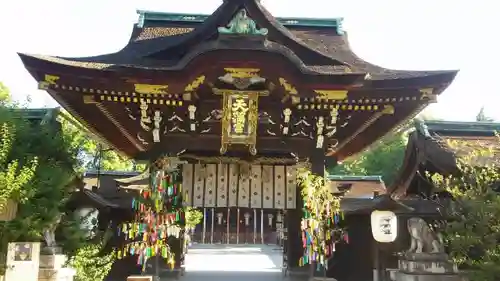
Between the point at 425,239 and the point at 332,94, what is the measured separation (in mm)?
3548

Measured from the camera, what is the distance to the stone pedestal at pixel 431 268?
792cm

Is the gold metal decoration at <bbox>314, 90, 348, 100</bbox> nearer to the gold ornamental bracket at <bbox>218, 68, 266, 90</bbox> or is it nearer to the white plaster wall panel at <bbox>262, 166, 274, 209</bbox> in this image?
the gold ornamental bracket at <bbox>218, 68, 266, 90</bbox>

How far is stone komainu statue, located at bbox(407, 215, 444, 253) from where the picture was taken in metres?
8.13

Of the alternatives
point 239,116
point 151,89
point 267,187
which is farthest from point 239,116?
point 267,187

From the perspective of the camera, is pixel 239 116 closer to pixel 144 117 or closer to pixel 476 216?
pixel 144 117

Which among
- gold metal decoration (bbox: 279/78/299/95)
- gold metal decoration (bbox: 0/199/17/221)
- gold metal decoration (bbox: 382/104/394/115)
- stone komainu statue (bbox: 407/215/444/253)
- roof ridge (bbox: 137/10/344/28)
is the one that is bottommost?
stone komainu statue (bbox: 407/215/444/253)

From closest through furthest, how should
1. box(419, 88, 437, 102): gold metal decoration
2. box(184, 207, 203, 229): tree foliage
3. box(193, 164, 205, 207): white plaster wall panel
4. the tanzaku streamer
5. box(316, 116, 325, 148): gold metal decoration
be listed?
1. box(419, 88, 437, 102): gold metal decoration
2. the tanzaku streamer
3. box(316, 116, 325, 148): gold metal decoration
4. box(193, 164, 205, 207): white plaster wall panel
5. box(184, 207, 203, 229): tree foliage

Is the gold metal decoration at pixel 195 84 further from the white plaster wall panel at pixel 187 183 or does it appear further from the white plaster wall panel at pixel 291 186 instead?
the white plaster wall panel at pixel 291 186

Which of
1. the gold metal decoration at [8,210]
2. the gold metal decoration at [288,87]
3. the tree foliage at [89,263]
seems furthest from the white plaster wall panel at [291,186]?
the gold metal decoration at [8,210]

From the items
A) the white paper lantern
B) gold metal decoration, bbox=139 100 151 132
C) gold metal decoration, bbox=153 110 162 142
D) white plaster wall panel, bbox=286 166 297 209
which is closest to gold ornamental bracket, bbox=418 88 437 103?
the white paper lantern

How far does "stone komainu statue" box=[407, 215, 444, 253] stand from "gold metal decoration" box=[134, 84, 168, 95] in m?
5.42

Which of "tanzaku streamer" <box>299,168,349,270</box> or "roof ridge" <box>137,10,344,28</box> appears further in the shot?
"roof ridge" <box>137,10,344,28</box>

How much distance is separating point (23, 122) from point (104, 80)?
8.36ft

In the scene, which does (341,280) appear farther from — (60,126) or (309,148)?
(60,126)
